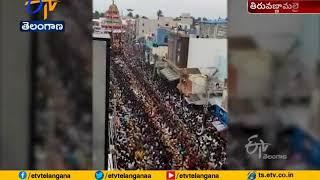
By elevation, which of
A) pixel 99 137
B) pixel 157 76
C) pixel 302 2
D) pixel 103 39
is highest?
pixel 302 2

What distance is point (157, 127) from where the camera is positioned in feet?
10.1

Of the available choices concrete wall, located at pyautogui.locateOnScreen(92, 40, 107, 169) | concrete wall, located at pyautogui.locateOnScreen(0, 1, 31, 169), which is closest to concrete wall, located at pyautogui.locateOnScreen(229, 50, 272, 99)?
concrete wall, located at pyautogui.locateOnScreen(92, 40, 107, 169)

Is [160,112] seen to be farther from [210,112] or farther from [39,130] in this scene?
[39,130]

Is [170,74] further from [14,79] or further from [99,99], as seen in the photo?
[14,79]

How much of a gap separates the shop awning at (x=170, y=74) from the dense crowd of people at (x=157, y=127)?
37 millimetres

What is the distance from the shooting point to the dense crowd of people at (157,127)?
3057 millimetres

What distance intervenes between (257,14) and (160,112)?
786mm

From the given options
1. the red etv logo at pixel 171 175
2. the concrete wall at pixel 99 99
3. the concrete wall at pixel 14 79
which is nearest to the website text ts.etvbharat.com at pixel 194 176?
the red etv logo at pixel 171 175

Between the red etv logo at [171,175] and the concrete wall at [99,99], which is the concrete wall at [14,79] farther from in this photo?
the red etv logo at [171,175]

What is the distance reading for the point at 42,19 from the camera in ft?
9.81

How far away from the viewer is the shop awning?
3.05 metres

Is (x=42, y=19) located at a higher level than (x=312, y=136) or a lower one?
higher

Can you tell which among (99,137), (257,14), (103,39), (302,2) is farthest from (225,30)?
(99,137)

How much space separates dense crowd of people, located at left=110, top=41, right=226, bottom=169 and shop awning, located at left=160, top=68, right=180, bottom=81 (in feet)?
0.12
